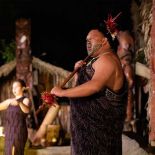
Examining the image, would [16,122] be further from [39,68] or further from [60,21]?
[60,21]

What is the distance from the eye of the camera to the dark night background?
16.8 meters

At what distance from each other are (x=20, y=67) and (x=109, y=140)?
28.6 feet

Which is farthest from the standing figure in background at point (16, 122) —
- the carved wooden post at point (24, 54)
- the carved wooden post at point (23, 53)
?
Answer: the carved wooden post at point (23, 53)

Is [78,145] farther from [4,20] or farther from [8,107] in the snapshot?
[4,20]

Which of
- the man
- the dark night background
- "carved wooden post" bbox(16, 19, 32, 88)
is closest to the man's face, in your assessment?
the man

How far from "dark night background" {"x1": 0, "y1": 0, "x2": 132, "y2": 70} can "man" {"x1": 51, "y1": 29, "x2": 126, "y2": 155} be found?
12098mm

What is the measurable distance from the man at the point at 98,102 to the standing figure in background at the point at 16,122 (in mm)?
2802

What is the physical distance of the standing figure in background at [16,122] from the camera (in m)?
7.22

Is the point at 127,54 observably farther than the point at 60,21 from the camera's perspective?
No

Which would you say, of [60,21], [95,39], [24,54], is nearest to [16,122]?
[95,39]

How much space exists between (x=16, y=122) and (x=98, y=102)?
10.5ft

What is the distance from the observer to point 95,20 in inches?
695

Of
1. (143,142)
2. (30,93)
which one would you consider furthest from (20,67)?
(143,142)

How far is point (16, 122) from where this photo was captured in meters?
7.23
